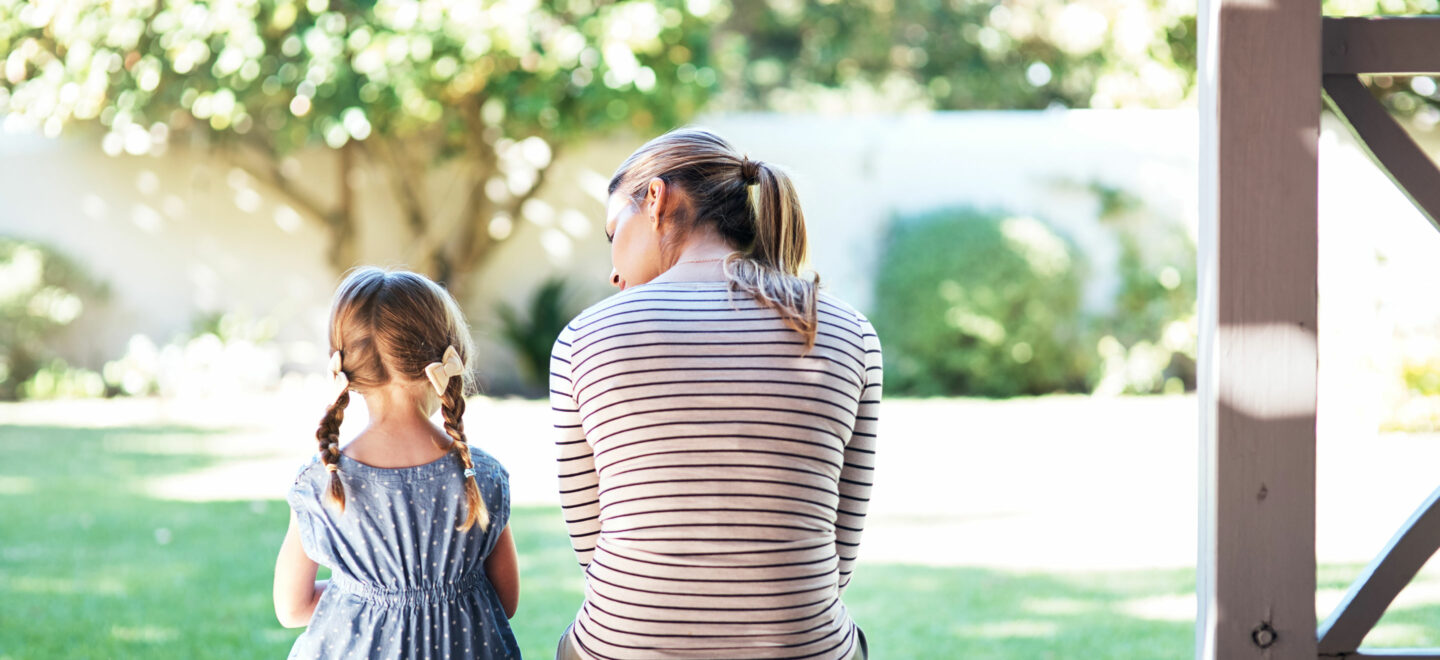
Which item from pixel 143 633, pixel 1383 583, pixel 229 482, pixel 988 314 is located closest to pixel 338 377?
pixel 1383 583

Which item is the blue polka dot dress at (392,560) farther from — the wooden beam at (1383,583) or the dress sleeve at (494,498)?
the wooden beam at (1383,583)

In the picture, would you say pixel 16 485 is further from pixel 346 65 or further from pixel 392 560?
pixel 392 560

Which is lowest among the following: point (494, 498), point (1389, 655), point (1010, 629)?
point (1010, 629)

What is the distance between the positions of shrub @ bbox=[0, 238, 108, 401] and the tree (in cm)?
100

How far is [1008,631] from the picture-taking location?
13.4 feet

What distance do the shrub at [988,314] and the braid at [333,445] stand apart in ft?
27.3

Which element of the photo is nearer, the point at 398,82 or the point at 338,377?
the point at 338,377

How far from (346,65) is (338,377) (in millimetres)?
8043

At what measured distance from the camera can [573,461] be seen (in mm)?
1855

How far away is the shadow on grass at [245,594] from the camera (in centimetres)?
393

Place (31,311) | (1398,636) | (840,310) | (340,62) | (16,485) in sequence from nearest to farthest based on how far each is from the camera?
(840,310) → (1398,636) → (16,485) → (340,62) → (31,311)

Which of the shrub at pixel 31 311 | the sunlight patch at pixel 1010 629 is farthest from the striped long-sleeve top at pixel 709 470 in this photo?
the shrub at pixel 31 311

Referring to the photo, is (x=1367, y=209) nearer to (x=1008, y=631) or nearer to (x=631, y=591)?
(x=1008, y=631)

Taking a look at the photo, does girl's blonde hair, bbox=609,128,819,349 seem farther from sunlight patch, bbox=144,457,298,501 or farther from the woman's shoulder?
sunlight patch, bbox=144,457,298,501
